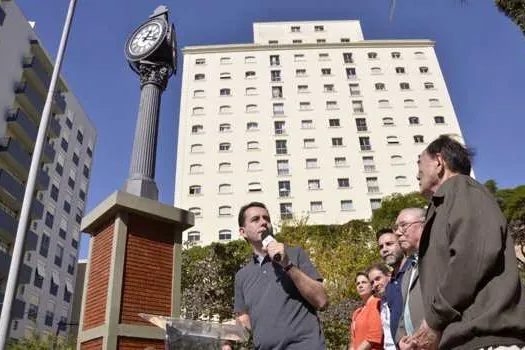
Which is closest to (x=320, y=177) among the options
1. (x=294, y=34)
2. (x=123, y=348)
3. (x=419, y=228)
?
(x=294, y=34)

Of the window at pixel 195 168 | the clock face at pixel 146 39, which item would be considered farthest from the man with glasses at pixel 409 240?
the window at pixel 195 168

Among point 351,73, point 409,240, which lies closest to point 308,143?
point 351,73

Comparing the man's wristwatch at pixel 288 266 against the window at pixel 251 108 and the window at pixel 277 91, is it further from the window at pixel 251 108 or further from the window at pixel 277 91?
the window at pixel 277 91

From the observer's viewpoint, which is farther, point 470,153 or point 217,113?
point 217,113

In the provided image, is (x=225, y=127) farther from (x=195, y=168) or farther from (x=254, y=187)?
(x=254, y=187)

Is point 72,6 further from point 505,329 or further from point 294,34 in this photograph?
point 294,34

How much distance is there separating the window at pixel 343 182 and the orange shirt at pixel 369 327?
3607 centimetres

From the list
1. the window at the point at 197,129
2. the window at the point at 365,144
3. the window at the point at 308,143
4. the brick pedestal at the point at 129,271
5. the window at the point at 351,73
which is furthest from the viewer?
the window at the point at 351,73

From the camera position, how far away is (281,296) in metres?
2.60

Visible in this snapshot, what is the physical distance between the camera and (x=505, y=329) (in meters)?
1.54

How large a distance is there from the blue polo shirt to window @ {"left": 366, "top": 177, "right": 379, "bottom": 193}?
1477 inches

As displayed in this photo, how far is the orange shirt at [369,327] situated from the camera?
4332 mm

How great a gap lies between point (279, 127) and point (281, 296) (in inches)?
1626

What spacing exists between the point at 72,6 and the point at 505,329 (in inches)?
443
